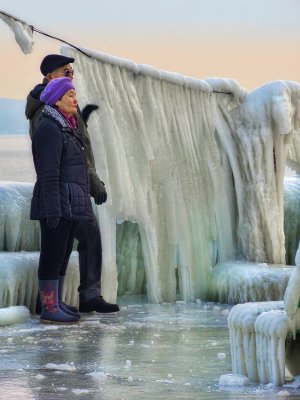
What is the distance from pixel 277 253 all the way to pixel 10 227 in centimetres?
260

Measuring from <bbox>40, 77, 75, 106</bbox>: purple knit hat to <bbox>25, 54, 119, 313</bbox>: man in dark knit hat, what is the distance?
0.33 m

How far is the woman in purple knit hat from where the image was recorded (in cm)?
1086

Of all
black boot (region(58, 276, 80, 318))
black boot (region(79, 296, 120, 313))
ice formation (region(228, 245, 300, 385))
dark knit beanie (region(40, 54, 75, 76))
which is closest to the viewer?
ice formation (region(228, 245, 300, 385))

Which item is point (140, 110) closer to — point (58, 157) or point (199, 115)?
point (199, 115)

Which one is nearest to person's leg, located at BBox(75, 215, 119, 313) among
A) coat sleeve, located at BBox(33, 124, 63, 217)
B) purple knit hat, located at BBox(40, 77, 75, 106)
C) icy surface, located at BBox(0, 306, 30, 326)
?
icy surface, located at BBox(0, 306, 30, 326)

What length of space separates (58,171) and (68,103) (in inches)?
23.3

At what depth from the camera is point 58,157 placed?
10906 mm

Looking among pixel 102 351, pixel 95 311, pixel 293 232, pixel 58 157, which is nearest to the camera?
pixel 102 351

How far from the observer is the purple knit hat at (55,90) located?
Answer: 1109 cm

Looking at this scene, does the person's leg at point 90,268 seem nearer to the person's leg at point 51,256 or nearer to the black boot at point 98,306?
the black boot at point 98,306

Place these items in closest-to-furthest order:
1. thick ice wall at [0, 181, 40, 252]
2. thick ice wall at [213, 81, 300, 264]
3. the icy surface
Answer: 1. the icy surface
2. thick ice wall at [0, 181, 40, 252]
3. thick ice wall at [213, 81, 300, 264]

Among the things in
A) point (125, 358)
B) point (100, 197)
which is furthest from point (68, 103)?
point (125, 358)

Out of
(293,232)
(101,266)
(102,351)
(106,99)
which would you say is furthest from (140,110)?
(102,351)

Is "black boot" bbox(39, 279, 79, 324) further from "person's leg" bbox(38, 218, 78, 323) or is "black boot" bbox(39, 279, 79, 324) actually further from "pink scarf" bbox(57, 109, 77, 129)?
"pink scarf" bbox(57, 109, 77, 129)
